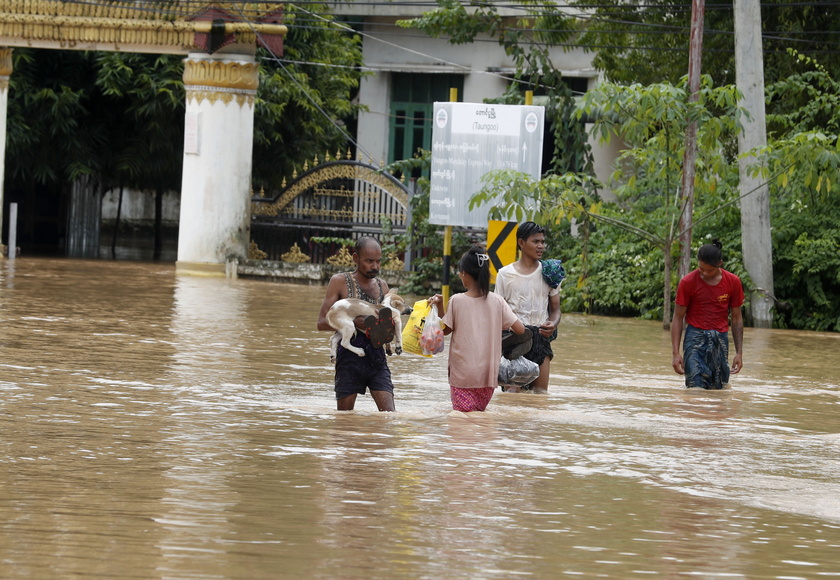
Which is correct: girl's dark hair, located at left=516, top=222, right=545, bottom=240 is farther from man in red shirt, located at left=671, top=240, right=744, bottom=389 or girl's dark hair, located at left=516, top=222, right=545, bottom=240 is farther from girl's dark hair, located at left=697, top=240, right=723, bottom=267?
man in red shirt, located at left=671, top=240, right=744, bottom=389

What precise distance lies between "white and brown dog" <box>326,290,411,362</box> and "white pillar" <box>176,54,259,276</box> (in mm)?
17488

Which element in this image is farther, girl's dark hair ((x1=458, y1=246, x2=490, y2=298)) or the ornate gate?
the ornate gate

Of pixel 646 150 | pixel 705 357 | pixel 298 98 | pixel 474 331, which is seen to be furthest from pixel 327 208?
pixel 474 331

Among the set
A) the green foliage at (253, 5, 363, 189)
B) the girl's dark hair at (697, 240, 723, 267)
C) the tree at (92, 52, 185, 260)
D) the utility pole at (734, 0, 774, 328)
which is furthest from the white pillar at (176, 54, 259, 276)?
the girl's dark hair at (697, 240, 723, 267)

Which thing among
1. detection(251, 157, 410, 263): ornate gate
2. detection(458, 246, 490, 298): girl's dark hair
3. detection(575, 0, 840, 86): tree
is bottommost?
detection(458, 246, 490, 298): girl's dark hair

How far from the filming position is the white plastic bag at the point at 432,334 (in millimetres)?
9227

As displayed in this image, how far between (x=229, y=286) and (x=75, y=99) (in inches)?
312

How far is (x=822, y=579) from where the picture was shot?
5.50 meters

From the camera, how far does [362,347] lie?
361 inches

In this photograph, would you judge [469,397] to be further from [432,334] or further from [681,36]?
[681,36]

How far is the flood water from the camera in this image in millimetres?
5562

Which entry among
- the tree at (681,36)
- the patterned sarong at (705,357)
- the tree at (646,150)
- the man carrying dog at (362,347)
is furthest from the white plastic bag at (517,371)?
the tree at (681,36)

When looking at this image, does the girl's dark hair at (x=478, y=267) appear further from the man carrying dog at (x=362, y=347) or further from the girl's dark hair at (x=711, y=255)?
the girl's dark hair at (x=711, y=255)

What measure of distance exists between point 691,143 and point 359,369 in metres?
11.2
